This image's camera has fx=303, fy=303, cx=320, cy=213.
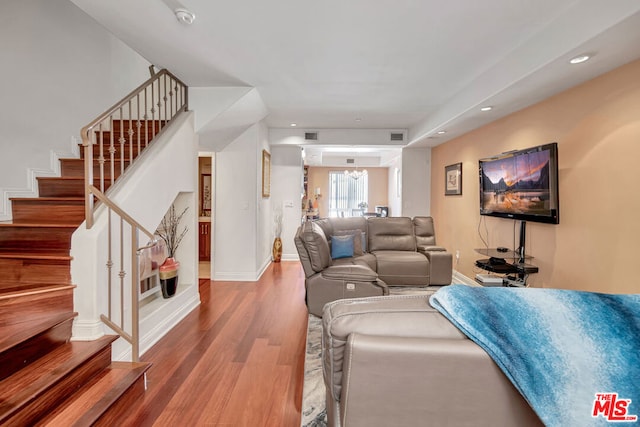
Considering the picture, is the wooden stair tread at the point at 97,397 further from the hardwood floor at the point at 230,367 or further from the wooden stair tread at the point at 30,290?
the wooden stair tread at the point at 30,290

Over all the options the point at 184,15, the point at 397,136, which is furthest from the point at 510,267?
the point at 184,15

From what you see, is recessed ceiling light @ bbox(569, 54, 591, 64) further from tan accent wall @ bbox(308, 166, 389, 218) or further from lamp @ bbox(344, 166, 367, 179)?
tan accent wall @ bbox(308, 166, 389, 218)

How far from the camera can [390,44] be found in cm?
260

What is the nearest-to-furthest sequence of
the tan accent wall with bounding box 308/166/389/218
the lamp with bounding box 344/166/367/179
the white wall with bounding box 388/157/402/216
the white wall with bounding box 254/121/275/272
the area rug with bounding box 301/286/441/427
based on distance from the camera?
the area rug with bounding box 301/286/441/427 → the white wall with bounding box 254/121/275/272 → the white wall with bounding box 388/157/402/216 → the lamp with bounding box 344/166/367/179 → the tan accent wall with bounding box 308/166/389/218

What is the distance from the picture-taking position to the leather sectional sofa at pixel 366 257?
10.6 feet

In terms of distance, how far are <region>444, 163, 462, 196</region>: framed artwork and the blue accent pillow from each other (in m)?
2.25

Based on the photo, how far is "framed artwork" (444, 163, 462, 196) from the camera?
198 inches

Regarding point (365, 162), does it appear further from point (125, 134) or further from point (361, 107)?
point (125, 134)

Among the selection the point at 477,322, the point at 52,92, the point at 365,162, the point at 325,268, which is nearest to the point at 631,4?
the point at 477,322

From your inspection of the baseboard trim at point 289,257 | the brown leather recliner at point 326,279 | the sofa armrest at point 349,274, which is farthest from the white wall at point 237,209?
the sofa armrest at point 349,274

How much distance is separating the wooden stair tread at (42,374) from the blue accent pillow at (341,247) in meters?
2.59

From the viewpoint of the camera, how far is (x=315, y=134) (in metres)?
5.89

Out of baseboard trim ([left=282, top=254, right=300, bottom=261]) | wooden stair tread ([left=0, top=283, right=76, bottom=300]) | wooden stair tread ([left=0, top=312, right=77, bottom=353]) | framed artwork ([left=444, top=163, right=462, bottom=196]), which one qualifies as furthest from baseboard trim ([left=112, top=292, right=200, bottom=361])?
framed artwork ([left=444, top=163, right=462, bottom=196])

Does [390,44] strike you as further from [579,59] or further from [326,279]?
[326,279]
